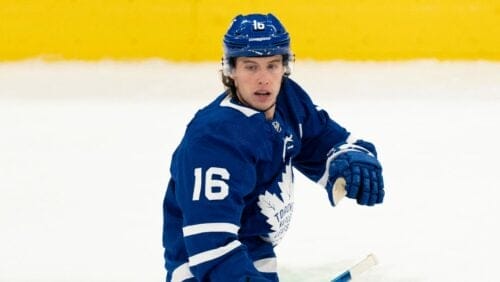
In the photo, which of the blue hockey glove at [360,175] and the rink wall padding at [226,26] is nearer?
the blue hockey glove at [360,175]

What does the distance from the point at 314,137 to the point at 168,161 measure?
1206 mm

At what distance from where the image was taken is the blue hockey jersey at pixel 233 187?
67.8 inches

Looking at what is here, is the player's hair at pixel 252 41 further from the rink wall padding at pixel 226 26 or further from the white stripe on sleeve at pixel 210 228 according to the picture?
the rink wall padding at pixel 226 26

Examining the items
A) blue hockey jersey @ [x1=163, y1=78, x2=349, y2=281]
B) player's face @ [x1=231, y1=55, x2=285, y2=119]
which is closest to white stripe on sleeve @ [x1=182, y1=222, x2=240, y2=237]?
blue hockey jersey @ [x1=163, y1=78, x2=349, y2=281]

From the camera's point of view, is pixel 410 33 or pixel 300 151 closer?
pixel 300 151

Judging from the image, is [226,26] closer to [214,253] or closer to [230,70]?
[230,70]

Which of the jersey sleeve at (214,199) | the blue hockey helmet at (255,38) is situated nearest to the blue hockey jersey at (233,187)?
the jersey sleeve at (214,199)

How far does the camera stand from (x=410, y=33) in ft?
13.1

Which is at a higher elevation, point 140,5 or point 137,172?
point 140,5

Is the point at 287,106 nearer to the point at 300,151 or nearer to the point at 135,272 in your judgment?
the point at 300,151

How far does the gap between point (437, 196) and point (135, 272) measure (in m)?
0.98

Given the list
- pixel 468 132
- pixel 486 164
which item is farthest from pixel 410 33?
pixel 486 164

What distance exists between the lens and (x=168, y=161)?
10.8ft

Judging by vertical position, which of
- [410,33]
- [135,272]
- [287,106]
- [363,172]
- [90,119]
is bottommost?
[135,272]
